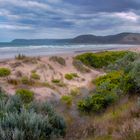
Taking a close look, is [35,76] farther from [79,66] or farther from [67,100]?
[79,66]

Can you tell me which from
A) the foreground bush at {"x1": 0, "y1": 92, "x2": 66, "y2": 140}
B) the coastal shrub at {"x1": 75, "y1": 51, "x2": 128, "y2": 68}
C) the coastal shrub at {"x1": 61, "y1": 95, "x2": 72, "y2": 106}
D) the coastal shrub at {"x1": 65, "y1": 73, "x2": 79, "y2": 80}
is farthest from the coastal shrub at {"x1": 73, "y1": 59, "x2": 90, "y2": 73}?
the foreground bush at {"x1": 0, "y1": 92, "x2": 66, "y2": 140}

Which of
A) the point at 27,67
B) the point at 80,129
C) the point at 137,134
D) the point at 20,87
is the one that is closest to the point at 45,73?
the point at 27,67

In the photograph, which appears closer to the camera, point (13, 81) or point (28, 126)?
point (28, 126)

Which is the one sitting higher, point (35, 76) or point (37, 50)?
point (37, 50)

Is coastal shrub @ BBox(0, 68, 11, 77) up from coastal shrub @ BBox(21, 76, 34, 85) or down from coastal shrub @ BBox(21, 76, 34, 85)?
up

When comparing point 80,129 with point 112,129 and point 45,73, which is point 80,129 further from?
point 45,73

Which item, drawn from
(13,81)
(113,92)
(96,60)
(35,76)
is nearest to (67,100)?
(113,92)

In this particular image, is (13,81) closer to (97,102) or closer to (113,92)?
(97,102)

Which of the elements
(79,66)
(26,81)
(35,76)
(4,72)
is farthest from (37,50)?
(26,81)

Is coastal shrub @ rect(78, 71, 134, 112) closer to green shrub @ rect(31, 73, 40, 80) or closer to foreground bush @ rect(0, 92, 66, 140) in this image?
green shrub @ rect(31, 73, 40, 80)

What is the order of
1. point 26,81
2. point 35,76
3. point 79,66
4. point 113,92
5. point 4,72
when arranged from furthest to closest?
point 79,66 → point 35,76 → point 4,72 → point 26,81 → point 113,92

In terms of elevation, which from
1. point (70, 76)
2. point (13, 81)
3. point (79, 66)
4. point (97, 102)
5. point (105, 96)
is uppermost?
point (79, 66)

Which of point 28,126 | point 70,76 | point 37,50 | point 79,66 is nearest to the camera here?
point 28,126

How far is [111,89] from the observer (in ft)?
59.2
